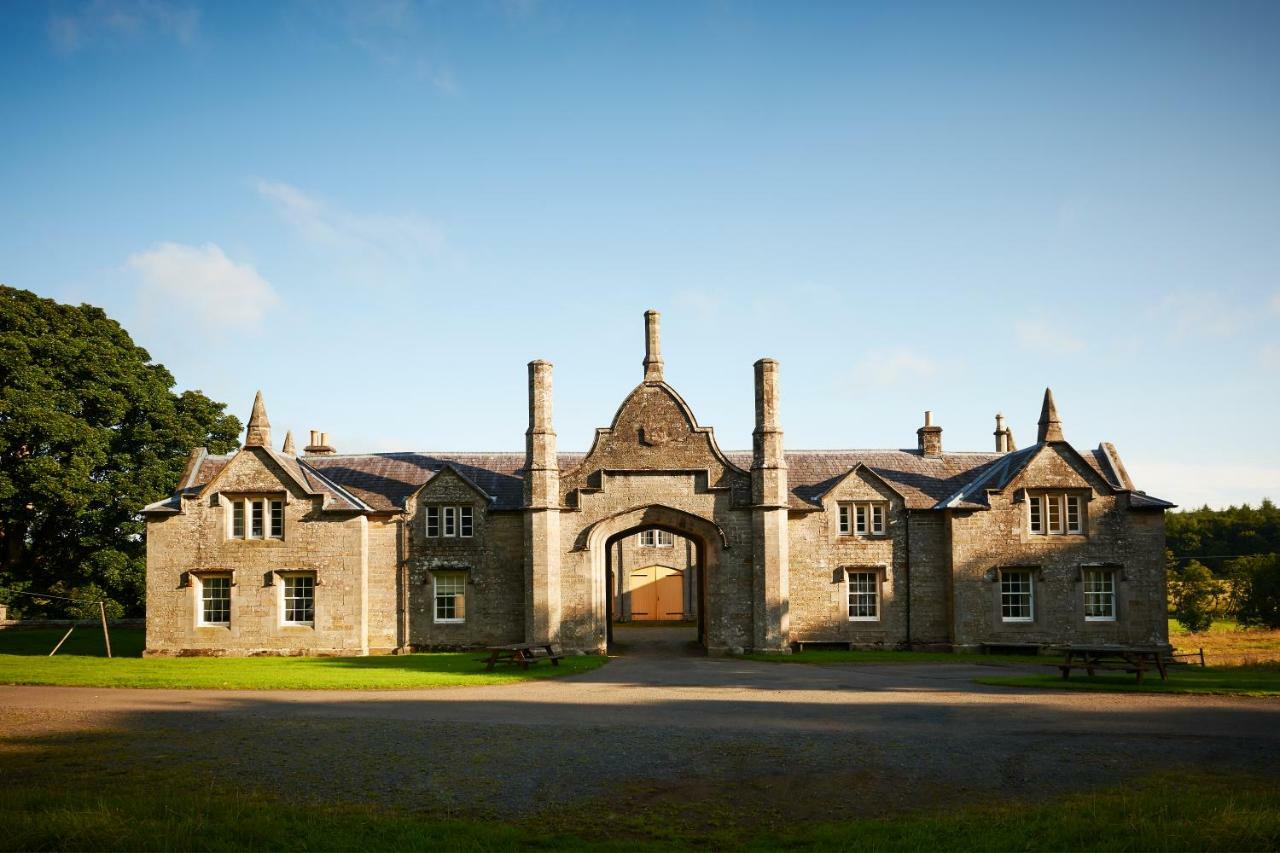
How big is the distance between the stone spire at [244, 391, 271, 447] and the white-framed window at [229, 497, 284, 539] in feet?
7.37

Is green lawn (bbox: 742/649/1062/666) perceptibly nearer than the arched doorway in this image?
Yes

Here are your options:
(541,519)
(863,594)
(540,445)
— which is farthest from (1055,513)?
(540,445)

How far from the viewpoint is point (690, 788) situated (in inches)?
476

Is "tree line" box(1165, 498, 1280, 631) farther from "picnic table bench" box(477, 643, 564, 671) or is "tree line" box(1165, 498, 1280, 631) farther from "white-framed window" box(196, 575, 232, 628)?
"white-framed window" box(196, 575, 232, 628)

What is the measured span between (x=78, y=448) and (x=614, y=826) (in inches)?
1370

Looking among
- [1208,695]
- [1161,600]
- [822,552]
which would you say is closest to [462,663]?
[822,552]

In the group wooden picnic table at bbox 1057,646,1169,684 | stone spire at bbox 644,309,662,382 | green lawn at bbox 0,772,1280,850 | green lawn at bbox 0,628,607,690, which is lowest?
green lawn at bbox 0,628,607,690

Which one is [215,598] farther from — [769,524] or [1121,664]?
[1121,664]

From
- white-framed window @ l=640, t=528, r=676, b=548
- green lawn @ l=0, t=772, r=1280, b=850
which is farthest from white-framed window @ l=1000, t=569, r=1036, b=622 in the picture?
white-framed window @ l=640, t=528, r=676, b=548

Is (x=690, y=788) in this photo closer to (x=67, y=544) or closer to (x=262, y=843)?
(x=262, y=843)

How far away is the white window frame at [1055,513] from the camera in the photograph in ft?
110

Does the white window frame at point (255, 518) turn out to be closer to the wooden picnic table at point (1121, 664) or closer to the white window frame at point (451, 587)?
the white window frame at point (451, 587)

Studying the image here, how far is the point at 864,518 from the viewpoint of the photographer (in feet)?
114

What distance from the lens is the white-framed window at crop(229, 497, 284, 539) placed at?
3378cm
